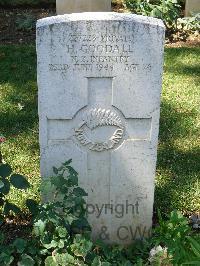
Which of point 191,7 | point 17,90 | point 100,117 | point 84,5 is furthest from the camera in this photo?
point 191,7

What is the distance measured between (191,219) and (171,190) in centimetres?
37

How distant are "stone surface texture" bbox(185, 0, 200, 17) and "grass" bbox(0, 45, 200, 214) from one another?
107cm

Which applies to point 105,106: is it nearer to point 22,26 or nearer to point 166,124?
point 166,124

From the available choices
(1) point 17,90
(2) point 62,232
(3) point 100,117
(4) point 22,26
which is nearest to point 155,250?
(2) point 62,232

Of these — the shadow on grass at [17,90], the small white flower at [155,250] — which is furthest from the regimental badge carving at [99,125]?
the shadow on grass at [17,90]

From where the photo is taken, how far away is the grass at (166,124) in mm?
3922

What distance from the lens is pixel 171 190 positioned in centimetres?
392

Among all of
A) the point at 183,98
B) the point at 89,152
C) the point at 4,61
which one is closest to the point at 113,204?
the point at 89,152

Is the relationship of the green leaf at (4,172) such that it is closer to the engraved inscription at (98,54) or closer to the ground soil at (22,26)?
the engraved inscription at (98,54)

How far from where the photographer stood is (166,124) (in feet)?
16.0

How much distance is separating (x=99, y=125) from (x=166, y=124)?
1.98 m

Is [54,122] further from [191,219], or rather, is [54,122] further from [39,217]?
[191,219]

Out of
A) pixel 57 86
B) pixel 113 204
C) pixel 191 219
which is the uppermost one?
pixel 57 86

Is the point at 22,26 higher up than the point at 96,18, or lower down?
lower down
